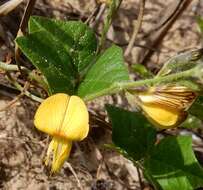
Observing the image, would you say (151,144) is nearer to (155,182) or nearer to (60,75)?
(155,182)

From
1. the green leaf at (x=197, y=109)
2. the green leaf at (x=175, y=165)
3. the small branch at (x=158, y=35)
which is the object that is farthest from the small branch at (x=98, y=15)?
the green leaf at (x=197, y=109)

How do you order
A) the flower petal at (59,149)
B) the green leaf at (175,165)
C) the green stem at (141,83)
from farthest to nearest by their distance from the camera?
the green leaf at (175,165), the flower petal at (59,149), the green stem at (141,83)

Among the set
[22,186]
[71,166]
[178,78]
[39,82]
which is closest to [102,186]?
[71,166]

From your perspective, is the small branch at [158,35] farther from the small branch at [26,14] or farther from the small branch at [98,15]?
the small branch at [26,14]

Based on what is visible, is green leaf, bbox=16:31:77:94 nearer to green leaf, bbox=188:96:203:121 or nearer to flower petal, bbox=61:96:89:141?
flower petal, bbox=61:96:89:141

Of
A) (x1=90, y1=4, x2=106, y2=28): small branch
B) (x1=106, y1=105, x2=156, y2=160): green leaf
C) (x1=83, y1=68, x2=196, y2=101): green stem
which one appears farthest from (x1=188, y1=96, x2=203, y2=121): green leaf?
(x1=90, y1=4, x2=106, y2=28): small branch

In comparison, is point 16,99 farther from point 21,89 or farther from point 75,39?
point 75,39

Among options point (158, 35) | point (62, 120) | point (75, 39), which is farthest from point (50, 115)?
point (158, 35)
